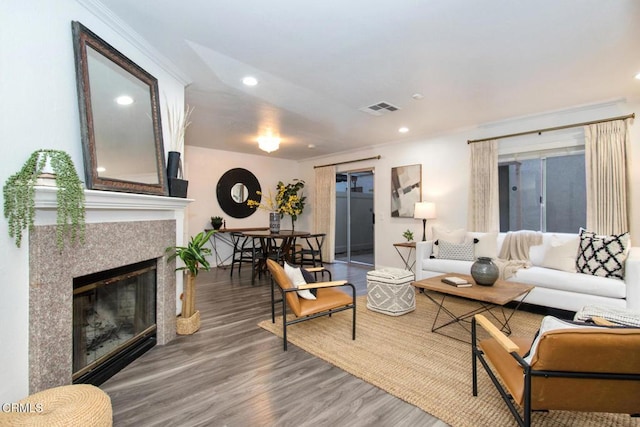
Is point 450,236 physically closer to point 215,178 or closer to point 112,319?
point 112,319

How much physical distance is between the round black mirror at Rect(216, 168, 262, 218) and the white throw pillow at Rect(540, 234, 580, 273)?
564 cm

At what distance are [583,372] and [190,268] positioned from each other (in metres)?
2.78

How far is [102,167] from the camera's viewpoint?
6.77 feet

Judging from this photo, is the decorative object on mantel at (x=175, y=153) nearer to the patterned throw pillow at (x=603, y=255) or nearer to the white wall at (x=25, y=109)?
the white wall at (x=25, y=109)

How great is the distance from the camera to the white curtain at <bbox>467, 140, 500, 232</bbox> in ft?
15.5

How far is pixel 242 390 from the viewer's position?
6.82ft

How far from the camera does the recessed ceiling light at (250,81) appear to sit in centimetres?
324

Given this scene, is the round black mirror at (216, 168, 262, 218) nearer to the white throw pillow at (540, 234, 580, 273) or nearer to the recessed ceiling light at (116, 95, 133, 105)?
the recessed ceiling light at (116, 95, 133, 105)

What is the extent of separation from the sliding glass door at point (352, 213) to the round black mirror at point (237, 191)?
6.65ft

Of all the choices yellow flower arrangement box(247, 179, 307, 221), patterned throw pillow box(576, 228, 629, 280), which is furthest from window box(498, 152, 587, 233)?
yellow flower arrangement box(247, 179, 307, 221)

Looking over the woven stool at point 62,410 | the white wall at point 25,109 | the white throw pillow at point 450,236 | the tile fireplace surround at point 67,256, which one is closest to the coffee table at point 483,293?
the white throw pillow at point 450,236

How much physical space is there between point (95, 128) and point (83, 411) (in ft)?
5.34

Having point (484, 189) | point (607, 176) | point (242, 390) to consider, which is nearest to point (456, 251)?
point (484, 189)

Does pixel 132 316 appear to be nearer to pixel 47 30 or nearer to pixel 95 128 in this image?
pixel 95 128
